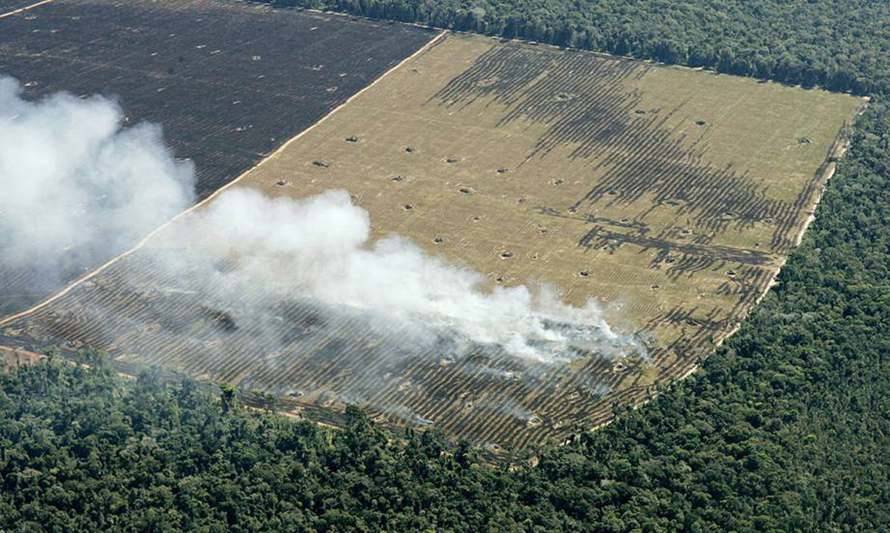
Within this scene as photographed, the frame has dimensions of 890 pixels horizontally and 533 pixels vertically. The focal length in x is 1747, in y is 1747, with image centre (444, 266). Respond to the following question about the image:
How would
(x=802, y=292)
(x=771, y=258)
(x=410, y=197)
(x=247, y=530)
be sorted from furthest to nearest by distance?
1. (x=410, y=197)
2. (x=771, y=258)
3. (x=802, y=292)
4. (x=247, y=530)

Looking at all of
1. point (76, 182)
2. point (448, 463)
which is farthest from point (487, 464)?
point (76, 182)

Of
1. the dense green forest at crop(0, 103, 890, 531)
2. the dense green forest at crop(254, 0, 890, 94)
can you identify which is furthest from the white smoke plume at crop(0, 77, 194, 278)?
the dense green forest at crop(254, 0, 890, 94)

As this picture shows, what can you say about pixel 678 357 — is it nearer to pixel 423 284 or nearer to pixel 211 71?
pixel 423 284

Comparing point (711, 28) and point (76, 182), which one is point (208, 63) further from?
point (711, 28)

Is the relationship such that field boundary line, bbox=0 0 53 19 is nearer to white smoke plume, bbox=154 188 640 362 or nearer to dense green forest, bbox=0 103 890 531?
white smoke plume, bbox=154 188 640 362

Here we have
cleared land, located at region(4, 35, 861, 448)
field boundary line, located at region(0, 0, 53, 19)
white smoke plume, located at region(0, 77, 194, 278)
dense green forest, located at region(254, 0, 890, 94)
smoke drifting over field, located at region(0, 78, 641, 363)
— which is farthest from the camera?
field boundary line, located at region(0, 0, 53, 19)

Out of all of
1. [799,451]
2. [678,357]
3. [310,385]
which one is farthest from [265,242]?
[799,451]
